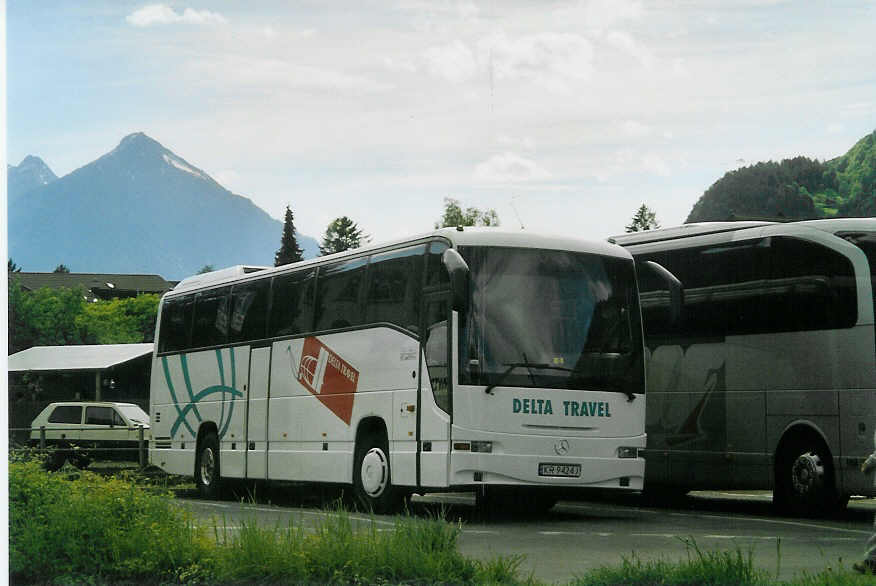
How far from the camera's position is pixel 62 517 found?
385 inches

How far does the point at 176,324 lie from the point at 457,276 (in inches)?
430

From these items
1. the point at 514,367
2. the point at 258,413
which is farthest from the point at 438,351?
the point at 258,413

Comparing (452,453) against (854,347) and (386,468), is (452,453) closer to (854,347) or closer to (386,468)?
(386,468)

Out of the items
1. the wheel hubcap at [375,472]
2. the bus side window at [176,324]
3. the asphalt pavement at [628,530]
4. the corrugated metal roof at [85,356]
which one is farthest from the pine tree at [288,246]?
the wheel hubcap at [375,472]

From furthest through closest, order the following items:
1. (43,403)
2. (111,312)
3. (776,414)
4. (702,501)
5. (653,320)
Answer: (111,312), (43,403), (702,501), (653,320), (776,414)

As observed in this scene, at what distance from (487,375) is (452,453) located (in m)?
0.96

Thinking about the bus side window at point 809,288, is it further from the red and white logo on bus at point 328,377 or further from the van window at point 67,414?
the van window at point 67,414

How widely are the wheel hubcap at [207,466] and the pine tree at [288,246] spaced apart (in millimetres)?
75488

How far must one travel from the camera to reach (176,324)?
2467 centimetres

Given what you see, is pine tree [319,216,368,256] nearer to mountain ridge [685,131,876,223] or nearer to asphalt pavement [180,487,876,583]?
mountain ridge [685,131,876,223]

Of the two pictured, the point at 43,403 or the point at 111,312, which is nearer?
the point at 43,403

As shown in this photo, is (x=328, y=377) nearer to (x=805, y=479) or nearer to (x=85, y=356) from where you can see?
(x=805, y=479)

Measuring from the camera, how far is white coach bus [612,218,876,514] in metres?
16.4

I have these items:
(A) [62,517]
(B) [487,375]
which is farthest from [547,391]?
(A) [62,517]
